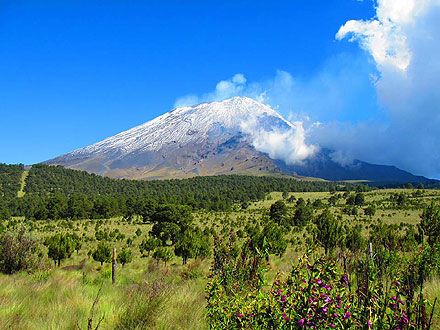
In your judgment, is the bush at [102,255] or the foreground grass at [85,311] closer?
the foreground grass at [85,311]

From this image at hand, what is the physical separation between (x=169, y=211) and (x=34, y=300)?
4406cm

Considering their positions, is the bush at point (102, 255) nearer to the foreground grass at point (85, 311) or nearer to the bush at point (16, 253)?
the bush at point (16, 253)

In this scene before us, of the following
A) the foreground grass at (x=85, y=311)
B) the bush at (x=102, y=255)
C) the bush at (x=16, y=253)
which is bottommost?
the bush at (x=102, y=255)

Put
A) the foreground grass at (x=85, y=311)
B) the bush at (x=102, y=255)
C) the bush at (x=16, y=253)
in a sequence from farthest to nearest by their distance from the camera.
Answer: the bush at (x=102, y=255) → the bush at (x=16, y=253) → the foreground grass at (x=85, y=311)

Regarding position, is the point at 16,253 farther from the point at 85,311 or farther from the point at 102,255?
the point at 85,311

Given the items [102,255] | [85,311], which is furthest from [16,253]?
[85,311]

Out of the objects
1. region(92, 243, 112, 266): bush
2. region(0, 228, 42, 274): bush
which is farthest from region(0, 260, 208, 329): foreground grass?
region(92, 243, 112, 266): bush

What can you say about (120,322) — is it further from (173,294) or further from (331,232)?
(331,232)

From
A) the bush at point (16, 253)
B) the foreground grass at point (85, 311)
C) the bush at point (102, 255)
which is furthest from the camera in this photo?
the bush at point (102, 255)

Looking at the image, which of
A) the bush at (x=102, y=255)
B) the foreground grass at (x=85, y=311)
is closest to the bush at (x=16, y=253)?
the bush at (x=102, y=255)

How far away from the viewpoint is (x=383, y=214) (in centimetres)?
5931

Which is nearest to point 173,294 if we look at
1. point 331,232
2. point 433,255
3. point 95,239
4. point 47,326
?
point 47,326

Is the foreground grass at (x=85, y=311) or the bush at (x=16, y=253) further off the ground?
the foreground grass at (x=85, y=311)

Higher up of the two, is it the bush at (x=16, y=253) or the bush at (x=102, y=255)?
the bush at (x=16, y=253)
